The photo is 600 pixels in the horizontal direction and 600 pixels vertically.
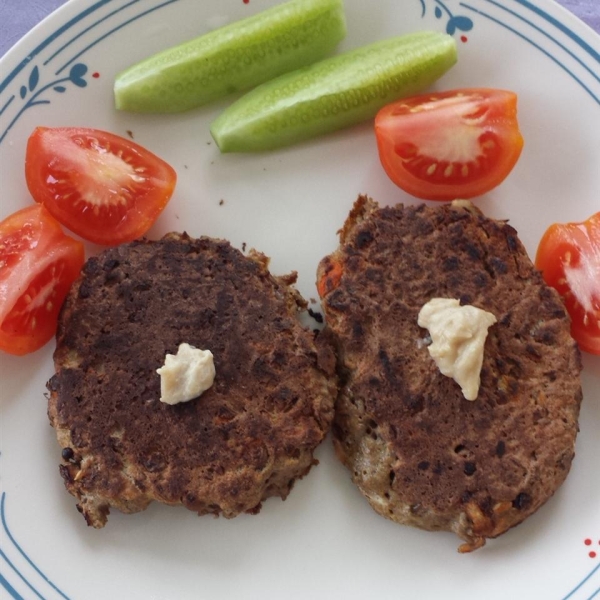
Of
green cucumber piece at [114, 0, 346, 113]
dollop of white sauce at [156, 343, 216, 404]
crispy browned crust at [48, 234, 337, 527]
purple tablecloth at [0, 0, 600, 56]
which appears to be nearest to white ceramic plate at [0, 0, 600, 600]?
green cucumber piece at [114, 0, 346, 113]

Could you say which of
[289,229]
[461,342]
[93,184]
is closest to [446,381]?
[461,342]

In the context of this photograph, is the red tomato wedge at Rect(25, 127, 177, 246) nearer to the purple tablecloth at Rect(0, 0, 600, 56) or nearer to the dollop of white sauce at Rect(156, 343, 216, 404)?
the dollop of white sauce at Rect(156, 343, 216, 404)

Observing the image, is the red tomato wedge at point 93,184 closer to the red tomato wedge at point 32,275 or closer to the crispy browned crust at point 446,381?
the red tomato wedge at point 32,275

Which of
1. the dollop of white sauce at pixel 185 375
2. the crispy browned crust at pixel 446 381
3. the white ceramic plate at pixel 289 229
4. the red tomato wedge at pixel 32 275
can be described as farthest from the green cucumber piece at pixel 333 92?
the dollop of white sauce at pixel 185 375

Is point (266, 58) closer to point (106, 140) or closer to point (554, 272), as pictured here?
point (106, 140)

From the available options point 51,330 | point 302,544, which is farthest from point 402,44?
point 302,544

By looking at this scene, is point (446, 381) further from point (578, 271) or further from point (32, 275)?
point (32, 275)

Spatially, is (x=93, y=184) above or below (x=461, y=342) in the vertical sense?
above
